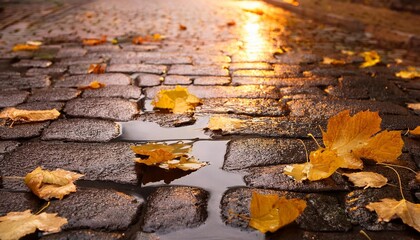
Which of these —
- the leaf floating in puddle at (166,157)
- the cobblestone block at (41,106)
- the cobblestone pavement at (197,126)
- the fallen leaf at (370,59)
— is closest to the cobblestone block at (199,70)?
the cobblestone pavement at (197,126)

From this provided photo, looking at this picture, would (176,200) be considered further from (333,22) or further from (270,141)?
(333,22)

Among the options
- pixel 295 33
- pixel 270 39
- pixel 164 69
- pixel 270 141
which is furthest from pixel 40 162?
pixel 295 33

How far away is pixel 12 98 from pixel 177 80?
4.44 ft

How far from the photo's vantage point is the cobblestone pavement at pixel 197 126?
1570 millimetres

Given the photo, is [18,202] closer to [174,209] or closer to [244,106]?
[174,209]

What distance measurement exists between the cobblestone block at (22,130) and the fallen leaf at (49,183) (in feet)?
2.11

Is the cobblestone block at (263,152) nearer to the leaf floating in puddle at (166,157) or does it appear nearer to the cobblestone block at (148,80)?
the leaf floating in puddle at (166,157)

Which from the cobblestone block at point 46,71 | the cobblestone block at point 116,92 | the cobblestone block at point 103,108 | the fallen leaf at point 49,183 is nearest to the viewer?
the fallen leaf at point 49,183

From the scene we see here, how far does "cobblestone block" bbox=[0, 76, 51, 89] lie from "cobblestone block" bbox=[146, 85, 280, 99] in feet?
3.11

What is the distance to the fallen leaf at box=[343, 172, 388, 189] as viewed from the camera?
5.95ft

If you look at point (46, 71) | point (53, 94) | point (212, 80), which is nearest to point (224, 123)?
point (212, 80)

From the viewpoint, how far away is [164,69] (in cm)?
401

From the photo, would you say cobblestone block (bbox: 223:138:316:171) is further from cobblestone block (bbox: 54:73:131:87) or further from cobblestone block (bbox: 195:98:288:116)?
cobblestone block (bbox: 54:73:131:87)

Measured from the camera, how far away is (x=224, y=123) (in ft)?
8.28
